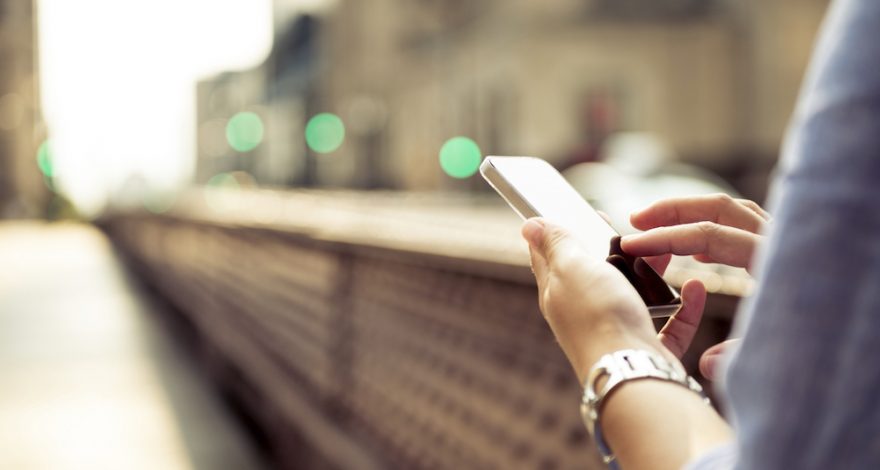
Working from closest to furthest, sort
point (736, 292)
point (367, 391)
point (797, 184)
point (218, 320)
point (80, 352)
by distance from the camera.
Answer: point (797, 184), point (736, 292), point (367, 391), point (218, 320), point (80, 352)

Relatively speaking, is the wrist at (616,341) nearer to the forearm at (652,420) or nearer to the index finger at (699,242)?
the forearm at (652,420)

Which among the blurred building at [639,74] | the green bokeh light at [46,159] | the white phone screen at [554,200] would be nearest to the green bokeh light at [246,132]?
the green bokeh light at [46,159]

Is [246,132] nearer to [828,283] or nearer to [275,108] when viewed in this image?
[275,108]

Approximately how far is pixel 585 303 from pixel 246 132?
9162 cm

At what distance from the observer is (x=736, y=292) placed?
177cm

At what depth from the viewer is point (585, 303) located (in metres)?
0.96

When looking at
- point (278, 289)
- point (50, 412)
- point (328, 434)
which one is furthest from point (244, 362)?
point (328, 434)

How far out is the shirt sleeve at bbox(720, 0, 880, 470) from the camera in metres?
0.64

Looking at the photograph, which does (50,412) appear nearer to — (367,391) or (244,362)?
(244,362)

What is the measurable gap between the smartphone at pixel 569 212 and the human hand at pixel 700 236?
3 cm

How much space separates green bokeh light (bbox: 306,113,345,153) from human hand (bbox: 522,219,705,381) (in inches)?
2022

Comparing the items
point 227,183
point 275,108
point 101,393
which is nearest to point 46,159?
point 227,183

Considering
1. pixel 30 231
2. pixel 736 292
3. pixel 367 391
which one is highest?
pixel 736 292

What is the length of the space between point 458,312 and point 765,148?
25.2 metres
